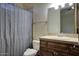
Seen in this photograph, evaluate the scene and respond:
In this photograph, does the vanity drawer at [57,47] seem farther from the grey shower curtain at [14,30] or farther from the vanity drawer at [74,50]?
the grey shower curtain at [14,30]

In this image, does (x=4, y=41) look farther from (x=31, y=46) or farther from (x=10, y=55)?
(x=31, y=46)

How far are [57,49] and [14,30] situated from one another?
50 centimetres

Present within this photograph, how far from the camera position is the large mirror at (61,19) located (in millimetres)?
1358

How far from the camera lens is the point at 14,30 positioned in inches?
54.0

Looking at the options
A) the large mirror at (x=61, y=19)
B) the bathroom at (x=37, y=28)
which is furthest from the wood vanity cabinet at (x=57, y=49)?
the large mirror at (x=61, y=19)

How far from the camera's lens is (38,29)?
1387mm

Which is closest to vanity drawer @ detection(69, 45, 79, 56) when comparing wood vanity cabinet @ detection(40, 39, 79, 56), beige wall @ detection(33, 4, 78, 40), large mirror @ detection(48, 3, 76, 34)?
wood vanity cabinet @ detection(40, 39, 79, 56)

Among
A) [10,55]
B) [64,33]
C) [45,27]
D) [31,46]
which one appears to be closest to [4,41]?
[10,55]

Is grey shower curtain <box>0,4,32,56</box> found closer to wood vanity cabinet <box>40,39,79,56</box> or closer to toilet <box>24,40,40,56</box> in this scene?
toilet <box>24,40,40,56</box>

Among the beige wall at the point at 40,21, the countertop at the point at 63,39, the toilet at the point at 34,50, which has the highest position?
the beige wall at the point at 40,21

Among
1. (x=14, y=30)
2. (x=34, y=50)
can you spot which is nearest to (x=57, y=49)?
(x=34, y=50)

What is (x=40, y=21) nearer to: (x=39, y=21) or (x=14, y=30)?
(x=39, y=21)

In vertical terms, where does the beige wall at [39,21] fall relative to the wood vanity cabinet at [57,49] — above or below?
above

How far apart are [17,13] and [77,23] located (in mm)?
639
